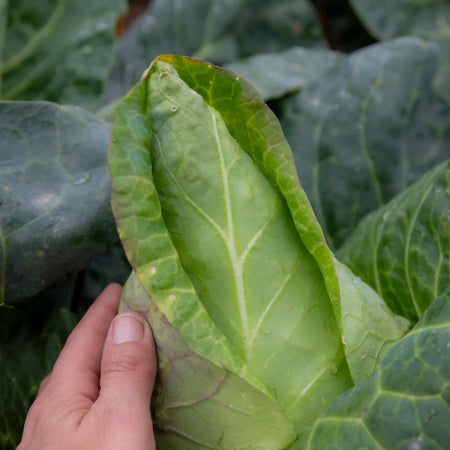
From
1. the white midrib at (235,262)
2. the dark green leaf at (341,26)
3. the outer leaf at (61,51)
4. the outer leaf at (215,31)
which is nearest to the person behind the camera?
the white midrib at (235,262)

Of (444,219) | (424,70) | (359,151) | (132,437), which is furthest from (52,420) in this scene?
(424,70)

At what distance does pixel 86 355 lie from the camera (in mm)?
857

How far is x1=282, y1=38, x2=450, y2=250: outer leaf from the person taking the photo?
1245 mm

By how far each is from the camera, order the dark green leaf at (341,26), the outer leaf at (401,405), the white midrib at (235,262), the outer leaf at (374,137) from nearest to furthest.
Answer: the outer leaf at (401,405) → the white midrib at (235,262) → the outer leaf at (374,137) → the dark green leaf at (341,26)

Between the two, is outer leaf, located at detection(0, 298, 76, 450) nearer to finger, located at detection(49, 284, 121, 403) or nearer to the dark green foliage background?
the dark green foliage background

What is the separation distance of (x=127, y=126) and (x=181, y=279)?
0.25 m

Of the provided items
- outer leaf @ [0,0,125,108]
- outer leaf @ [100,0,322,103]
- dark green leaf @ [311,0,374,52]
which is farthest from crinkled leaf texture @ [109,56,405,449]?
dark green leaf @ [311,0,374,52]

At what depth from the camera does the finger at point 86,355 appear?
0.80 m

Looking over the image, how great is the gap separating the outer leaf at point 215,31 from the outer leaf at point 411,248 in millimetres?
748

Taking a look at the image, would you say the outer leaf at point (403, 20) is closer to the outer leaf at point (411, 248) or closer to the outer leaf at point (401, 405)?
the outer leaf at point (411, 248)

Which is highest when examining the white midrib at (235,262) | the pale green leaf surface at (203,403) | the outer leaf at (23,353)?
the white midrib at (235,262)

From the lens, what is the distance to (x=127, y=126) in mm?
775

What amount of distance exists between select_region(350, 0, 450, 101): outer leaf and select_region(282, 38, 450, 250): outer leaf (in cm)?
33

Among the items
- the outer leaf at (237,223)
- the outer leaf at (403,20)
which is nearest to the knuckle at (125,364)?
the outer leaf at (237,223)
